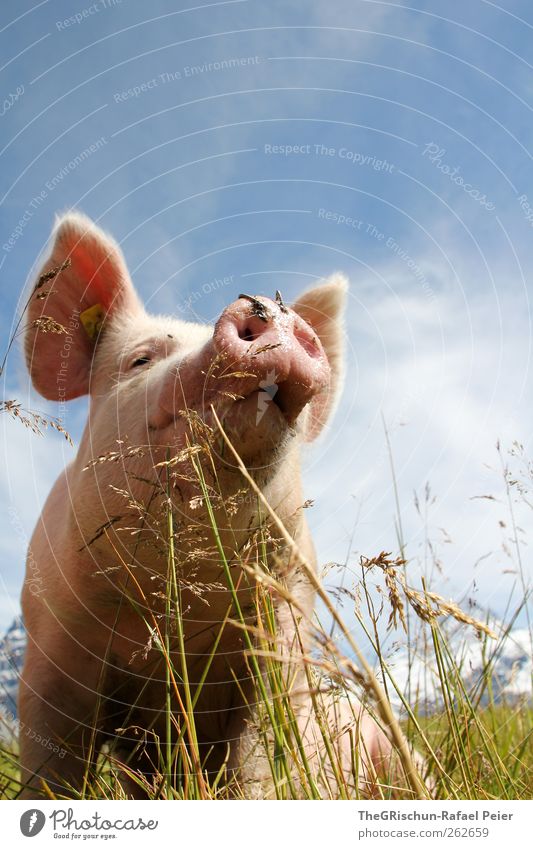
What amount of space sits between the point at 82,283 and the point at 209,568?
5.83 ft

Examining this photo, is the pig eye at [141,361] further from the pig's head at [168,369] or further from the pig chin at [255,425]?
the pig chin at [255,425]

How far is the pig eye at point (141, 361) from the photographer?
3223mm

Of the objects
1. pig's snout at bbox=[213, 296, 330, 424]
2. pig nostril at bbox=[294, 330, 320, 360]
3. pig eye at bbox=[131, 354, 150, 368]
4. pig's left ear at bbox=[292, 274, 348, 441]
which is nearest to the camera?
pig's snout at bbox=[213, 296, 330, 424]

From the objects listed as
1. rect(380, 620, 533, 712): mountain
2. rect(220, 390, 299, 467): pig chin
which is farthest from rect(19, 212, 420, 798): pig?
rect(380, 620, 533, 712): mountain

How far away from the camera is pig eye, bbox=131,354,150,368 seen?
10.6 ft

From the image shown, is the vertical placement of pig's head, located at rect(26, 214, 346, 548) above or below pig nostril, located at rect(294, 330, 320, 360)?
below

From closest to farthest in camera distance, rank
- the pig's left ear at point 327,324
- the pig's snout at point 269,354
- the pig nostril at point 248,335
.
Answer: the pig's snout at point 269,354 < the pig nostril at point 248,335 < the pig's left ear at point 327,324

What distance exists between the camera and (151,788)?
1952 mm

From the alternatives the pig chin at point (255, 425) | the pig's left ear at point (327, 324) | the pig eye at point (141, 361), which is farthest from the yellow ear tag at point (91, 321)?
the pig chin at point (255, 425)

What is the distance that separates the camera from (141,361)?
3252 millimetres

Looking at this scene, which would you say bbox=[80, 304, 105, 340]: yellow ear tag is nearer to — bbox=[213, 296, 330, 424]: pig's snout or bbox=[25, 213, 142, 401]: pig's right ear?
bbox=[25, 213, 142, 401]: pig's right ear
